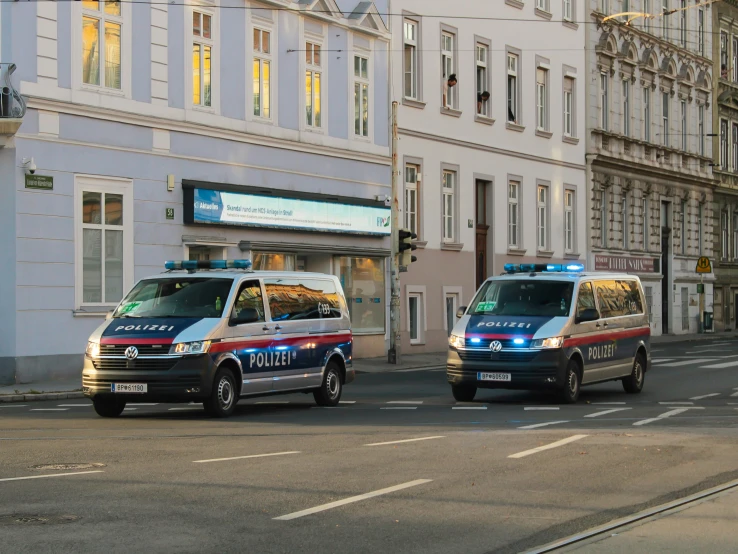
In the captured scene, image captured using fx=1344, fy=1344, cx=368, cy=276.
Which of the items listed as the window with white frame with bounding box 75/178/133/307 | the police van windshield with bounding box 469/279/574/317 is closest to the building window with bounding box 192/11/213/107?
the window with white frame with bounding box 75/178/133/307

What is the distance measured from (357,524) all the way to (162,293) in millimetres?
9931

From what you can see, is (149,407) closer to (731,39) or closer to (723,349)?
(723,349)

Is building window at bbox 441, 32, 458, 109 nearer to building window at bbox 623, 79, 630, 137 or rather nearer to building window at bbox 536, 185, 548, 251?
building window at bbox 536, 185, 548, 251

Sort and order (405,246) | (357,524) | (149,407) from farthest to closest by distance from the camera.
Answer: (405,246), (149,407), (357,524)

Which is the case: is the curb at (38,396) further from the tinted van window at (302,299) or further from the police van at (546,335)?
the police van at (546,335)

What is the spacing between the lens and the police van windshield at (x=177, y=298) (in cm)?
1777

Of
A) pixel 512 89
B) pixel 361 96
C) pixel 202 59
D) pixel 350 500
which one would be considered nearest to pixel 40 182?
pixel 202 59

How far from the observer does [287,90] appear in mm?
33281

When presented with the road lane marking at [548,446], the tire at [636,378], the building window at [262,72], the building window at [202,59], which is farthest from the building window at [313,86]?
the road lane marking at [548,446]

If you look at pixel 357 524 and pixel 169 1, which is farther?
pixel 169 1

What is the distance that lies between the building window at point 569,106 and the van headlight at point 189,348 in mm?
33328

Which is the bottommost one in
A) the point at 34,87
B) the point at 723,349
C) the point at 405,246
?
the point at 723,349

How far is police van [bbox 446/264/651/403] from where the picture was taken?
19609mm

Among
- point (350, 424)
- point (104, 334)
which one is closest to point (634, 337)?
point (350, 424)
